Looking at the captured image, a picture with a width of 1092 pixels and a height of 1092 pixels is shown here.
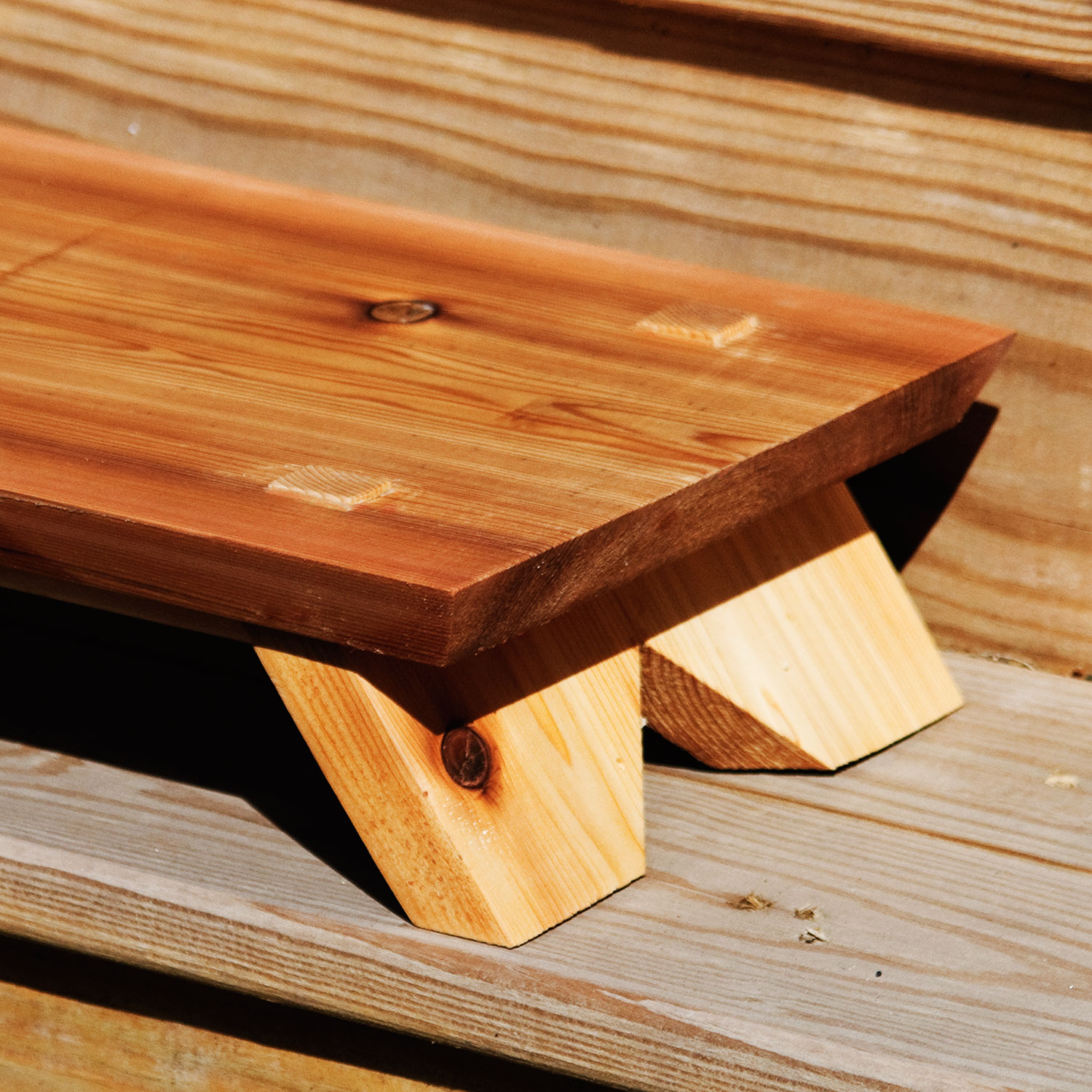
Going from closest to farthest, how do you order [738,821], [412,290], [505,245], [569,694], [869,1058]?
1. [869,1058]
2. [569,694]
3. [738,821]
4. [412,290]
5. [505,245]

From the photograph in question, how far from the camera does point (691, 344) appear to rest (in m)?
1.21

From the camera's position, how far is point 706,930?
1.01m

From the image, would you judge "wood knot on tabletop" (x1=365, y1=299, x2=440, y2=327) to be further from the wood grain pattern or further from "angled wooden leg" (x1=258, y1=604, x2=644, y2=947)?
the wood grain pattern

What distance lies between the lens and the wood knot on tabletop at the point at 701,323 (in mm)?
1213

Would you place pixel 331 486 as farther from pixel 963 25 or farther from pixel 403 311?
pixel 963 25

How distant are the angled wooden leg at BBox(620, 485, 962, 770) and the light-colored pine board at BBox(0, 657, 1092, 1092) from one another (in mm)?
41

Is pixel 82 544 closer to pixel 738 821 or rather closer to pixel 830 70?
pixel 738 821

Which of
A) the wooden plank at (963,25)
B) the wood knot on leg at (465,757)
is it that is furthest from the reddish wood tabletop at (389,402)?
the wooden plank at (963,25)

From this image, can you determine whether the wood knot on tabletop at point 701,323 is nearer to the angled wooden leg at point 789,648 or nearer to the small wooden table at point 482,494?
the small wooden table at point 482,494

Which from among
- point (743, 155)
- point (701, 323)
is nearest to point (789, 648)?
point (701, 323)

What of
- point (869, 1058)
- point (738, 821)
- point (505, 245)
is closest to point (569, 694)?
point (738, 821)

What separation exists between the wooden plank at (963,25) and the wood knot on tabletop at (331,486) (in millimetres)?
721

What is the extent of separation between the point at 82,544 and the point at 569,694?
13.4 inches

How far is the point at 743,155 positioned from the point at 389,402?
1.96 ft
